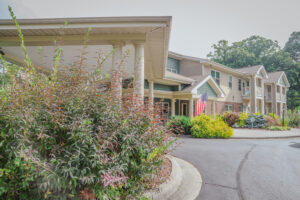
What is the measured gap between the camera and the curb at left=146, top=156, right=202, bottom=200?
2715mm

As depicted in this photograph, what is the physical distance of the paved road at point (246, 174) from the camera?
3.18m

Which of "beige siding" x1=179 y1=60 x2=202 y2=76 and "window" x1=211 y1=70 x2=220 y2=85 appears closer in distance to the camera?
"beige siding" x1=179 y1=60 x2=202 y2=76

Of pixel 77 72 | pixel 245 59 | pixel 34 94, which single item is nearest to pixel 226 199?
pixel 77 72

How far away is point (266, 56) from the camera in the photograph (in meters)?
47.8

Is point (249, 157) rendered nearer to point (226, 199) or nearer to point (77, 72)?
point (226, 199)

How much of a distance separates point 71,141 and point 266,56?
6015 centimetres

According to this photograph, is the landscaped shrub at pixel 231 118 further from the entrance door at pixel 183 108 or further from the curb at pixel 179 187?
the curb at pixel 179 187

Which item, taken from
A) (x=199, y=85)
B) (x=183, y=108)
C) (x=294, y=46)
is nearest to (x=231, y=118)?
(x=199, y=85)

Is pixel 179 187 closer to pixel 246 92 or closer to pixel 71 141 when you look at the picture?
pixel 71 141

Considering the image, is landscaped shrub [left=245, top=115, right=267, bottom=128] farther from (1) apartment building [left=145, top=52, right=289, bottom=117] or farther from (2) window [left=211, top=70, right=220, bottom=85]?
(2) window [left=211, top=70, right=220, bottom=85]

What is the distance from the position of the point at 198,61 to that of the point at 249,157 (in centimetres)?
1561

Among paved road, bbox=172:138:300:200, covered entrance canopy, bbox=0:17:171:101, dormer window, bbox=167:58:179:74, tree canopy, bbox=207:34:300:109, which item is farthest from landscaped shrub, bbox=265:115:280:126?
tree canopy, bbox=207:34:300:109

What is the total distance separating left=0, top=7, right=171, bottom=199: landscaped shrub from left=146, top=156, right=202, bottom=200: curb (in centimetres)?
42

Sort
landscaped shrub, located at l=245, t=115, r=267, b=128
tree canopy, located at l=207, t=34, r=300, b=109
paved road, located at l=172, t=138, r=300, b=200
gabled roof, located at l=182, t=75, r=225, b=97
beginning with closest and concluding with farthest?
paved road, located at l=172, t=138, r=300, b=200
gabled roof, located at l=182, t=75, r=225, b=97
landscaped shrub, located at l=245, t=115, r=267, b=128
tree canopy, located at l=207, t=34, r=300, b=109
